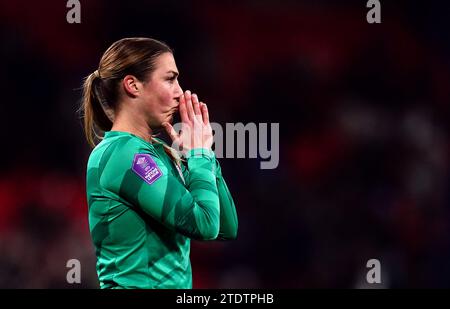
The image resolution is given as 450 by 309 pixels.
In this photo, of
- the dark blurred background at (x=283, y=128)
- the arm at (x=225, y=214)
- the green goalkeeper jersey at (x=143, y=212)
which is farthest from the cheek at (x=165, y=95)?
the dark blurred background at (x=283, y=128)

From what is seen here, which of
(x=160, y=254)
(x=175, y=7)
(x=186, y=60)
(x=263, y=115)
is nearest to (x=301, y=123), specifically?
(x=263, y=115)

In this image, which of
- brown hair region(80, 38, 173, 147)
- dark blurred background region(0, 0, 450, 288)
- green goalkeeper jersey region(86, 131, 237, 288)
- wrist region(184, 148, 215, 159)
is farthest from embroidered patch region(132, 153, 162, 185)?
dark blurred background region(0, 0, 450, 288)

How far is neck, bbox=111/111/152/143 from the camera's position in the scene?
5.42ft

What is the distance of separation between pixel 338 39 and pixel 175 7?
111 cm

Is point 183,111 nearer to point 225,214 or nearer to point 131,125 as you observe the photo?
point 131,125

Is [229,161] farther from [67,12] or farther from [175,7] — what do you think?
[67,12]

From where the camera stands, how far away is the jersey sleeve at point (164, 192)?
149 cm

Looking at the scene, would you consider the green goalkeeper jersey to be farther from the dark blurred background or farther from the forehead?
the dark blurred background

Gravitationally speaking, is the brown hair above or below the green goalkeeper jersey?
above

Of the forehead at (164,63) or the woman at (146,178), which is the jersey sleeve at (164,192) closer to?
the woman at (146,178)

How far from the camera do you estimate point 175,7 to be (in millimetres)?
4230

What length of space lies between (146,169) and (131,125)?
18 cm

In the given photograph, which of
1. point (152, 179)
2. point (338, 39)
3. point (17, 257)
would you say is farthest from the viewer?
point (338, 39)

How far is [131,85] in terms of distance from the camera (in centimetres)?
166
